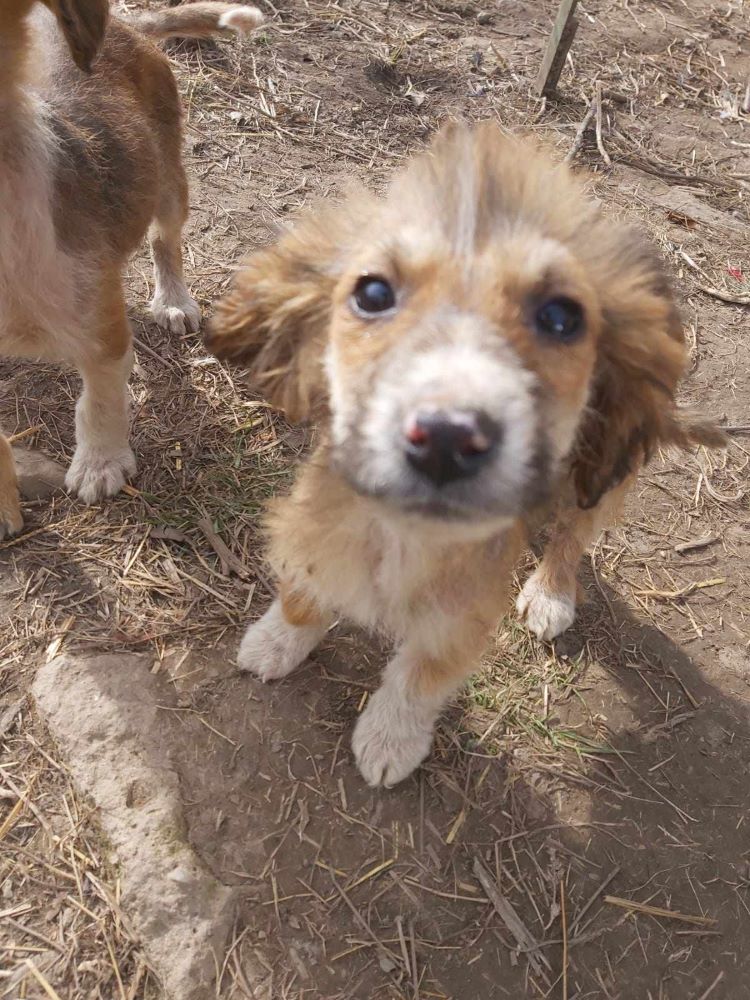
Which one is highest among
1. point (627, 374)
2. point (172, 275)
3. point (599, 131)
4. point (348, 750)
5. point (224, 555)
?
point (627, 374)

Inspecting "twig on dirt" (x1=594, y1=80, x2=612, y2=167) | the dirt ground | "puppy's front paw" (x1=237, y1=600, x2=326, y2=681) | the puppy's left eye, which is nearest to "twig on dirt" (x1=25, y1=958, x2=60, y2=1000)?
the dirt ground

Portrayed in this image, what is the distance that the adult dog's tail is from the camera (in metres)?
3.62

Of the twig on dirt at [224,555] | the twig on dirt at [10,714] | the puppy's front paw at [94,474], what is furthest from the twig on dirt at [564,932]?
the puppy's front paw at [94,474]

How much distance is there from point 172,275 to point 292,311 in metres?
2.12

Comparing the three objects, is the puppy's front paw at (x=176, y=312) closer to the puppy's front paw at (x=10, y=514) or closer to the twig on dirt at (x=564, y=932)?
the puppy's front paw at (x=10, y=514)

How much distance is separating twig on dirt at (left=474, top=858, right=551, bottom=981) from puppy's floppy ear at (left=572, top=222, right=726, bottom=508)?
1.35m

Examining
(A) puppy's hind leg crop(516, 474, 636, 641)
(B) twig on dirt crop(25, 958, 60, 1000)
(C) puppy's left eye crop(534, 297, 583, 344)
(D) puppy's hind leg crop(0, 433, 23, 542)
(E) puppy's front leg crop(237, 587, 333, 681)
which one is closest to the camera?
(C) puppy's left eye crop(534, 297, 583, 344)

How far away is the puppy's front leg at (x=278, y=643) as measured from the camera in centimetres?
281

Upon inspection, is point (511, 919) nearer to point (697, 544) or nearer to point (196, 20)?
point (697, 544)

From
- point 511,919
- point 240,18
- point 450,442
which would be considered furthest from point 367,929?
point 240,18

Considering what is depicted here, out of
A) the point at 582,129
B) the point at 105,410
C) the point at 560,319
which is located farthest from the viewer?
the point at 582,129

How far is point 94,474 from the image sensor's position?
3.22 meters

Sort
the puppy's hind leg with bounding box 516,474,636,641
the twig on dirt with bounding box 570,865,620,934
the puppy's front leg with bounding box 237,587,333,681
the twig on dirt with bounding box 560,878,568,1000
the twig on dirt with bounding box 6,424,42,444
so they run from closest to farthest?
the twig on dirt with bounding box 560,878,568,1000 → the twig on dirt with bounding box 570,865,620,934 → the puppy's front leg with bounding box 237,587,333,681 → the puppy's hind leg with bounding box 516,474,636,641 → the twig on dirt with bounding box 6,424,42,444

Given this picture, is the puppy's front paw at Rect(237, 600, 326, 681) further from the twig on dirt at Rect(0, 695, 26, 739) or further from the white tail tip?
the white tail tip
